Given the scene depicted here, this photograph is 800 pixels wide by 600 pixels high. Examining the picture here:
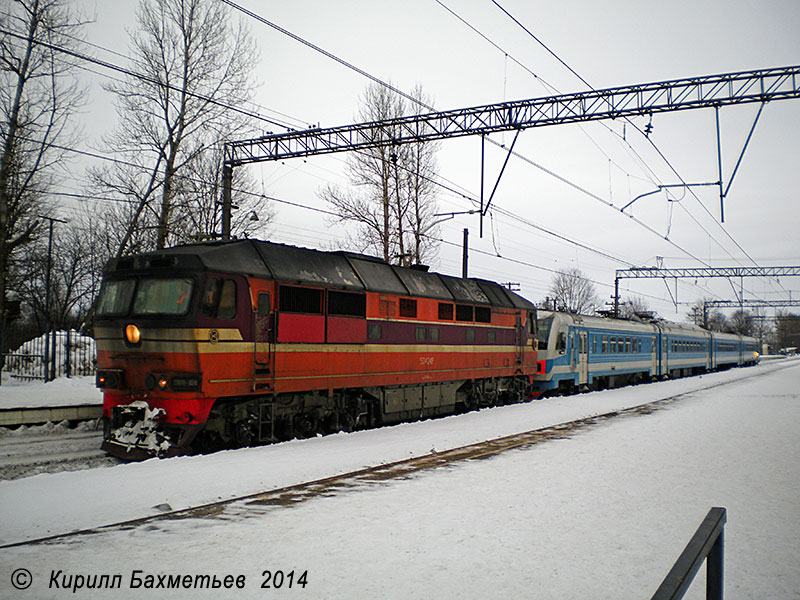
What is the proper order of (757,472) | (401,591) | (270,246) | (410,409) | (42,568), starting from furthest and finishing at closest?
(410,409)
(270,246)
(757,472)
(42,568)
(401,591)

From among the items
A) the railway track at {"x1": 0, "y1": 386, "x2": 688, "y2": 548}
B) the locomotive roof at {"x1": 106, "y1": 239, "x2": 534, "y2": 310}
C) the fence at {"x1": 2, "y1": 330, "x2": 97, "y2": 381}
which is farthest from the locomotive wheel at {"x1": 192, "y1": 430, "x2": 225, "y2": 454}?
the fence at {"x1": 2, "y1": 330, "x2": 97, "y2": 381}

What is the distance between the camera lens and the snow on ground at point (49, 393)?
16827 millimetres

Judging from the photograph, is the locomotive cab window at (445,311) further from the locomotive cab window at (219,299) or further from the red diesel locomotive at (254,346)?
the locomotive cab window at (219,299)

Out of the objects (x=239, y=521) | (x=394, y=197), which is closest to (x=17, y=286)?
(x=394, y=197)

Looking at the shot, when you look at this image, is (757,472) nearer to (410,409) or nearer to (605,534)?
(605,534)

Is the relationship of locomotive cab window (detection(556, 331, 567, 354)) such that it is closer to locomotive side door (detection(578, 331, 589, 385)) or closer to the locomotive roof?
locomotive side door (detection(578, 331, 589, 385))

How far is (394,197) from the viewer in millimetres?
30875

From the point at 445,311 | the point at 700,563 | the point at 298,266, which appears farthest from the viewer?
the point at 445,311

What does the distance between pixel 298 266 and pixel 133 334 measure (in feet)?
11.9

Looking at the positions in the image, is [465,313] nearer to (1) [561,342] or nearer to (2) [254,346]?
(1) [561,342]

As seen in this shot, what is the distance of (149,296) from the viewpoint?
11703 millimetres

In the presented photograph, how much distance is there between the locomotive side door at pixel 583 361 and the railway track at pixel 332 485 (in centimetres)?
1388

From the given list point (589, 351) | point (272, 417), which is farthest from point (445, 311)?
point (589, 351)

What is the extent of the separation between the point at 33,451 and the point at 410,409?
903cm
